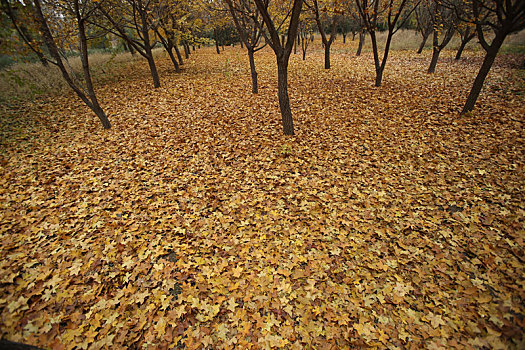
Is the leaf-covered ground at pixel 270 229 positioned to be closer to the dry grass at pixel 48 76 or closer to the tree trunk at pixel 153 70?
the dry grass at pixel 48 76

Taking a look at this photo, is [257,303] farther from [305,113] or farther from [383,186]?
[305,113]

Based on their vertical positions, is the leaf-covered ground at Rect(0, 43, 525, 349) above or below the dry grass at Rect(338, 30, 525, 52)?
below

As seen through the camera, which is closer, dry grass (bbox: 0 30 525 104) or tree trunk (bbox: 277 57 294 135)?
tree trunk (bbox: 277 57 294 135)

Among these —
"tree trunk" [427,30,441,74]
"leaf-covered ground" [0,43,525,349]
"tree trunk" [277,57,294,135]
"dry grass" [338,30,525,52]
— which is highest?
"dry grass" [338,30,525,52]

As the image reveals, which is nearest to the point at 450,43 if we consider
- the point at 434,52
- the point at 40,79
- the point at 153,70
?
the point at 434,52

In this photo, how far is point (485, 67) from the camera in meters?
7.21

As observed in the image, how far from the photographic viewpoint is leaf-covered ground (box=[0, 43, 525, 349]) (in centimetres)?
320

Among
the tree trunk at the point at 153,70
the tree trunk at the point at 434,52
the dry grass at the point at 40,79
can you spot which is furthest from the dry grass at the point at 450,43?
the dry grass at the point at 40,79

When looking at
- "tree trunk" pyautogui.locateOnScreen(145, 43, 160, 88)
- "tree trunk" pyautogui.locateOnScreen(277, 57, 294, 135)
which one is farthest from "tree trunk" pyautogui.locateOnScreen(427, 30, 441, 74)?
"tree trunk" pyautogui.locateOnScreen(145, 43, 160, 88)

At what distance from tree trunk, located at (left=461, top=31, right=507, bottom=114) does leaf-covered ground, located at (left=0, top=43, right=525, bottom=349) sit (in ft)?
1.39

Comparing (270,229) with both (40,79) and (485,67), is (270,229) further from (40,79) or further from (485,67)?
(40,79)

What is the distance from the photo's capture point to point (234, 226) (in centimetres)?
483

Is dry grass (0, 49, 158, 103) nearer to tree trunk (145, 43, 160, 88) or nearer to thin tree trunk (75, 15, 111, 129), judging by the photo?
thin tree trunk (75, 15, 111, 129)

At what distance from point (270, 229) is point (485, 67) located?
906 cm
